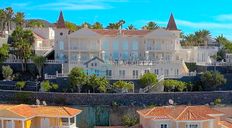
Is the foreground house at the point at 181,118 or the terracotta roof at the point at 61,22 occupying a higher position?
the terracotta roof at the point at 61,22

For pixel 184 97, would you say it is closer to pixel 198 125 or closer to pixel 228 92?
pixel 228 92

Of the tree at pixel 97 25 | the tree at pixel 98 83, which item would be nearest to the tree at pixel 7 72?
the tree at pixel 98 83

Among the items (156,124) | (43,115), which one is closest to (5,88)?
(43,115)

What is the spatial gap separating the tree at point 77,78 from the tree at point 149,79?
21.6 ft

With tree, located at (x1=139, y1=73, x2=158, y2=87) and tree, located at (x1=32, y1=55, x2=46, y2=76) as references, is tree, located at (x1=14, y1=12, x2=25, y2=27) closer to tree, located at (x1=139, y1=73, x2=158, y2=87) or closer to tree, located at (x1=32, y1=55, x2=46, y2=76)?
tree, located at (x1=32, y1=55, x2=46, y2=76)

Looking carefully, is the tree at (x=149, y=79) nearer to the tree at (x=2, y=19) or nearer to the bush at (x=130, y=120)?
the bush at (x=130, y=120)

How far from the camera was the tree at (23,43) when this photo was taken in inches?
2660

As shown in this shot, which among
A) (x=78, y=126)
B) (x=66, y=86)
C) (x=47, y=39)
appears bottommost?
(x=78, y=126)

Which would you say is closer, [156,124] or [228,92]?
[156,124]

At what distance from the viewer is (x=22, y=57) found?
67.6 m

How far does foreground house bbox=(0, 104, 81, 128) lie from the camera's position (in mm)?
42175

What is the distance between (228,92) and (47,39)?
32.5 meters

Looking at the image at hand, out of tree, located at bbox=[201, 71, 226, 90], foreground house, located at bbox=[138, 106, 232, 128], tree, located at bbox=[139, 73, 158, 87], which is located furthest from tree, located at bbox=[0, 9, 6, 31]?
foreground house, located at bbox=[138, 106, 232, 128]

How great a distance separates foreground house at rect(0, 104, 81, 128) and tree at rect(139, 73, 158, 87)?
15111 mm
